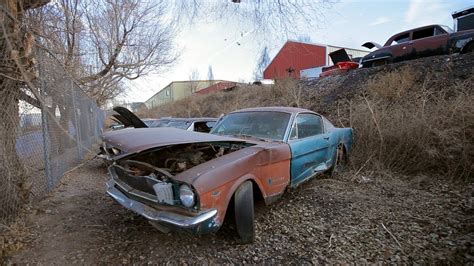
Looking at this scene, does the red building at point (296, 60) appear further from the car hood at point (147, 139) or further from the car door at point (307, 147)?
the car hood at point (147, 139)

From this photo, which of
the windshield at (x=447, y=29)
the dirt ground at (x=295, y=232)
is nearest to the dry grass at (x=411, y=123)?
the dirt ground at (x=295, y=232)

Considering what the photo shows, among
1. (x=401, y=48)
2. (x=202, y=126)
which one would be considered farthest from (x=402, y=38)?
(x=202, y=126)

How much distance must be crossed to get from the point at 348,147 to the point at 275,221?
10.3 ft

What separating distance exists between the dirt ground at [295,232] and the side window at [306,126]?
0.95 m

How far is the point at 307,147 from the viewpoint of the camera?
14.7 ft

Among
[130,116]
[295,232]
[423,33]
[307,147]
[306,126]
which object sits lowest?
[295,232]

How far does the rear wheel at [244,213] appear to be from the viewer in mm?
3102

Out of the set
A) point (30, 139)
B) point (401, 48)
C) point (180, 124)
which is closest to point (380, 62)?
point (401, 48)

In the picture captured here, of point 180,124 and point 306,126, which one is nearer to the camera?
point 306,126

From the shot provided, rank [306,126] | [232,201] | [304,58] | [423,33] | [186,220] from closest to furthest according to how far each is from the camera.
A: [186,220] → [232,201] → [306,126] → [423,33] → [304,58]

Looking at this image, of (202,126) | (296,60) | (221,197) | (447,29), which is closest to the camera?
(221,197)

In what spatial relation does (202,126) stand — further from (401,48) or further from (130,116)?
(401,48)

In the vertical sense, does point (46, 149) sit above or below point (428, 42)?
below

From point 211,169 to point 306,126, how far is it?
2350 mm
